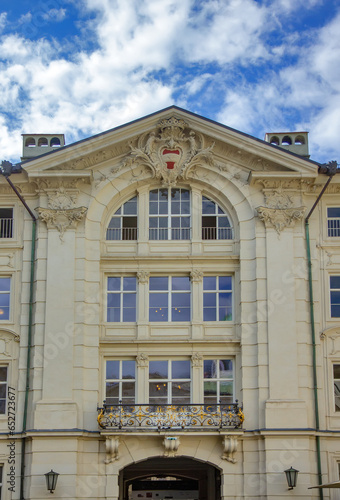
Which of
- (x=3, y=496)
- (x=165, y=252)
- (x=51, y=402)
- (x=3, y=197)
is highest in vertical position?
(x=3, y=197)

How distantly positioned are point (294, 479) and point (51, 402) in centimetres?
826

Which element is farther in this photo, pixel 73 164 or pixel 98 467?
pixel 73 164

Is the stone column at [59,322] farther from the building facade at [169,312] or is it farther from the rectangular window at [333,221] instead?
the rectangular window at [333,221]

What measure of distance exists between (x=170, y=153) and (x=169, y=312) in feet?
19.0

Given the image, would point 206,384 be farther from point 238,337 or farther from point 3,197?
point 3,197

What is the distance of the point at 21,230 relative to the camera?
32000mm

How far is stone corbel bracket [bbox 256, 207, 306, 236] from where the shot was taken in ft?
102

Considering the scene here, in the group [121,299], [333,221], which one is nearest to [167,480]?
[121,299]

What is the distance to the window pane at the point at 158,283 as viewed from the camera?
31766 millimetres

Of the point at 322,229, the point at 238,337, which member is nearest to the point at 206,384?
the point at 238,337

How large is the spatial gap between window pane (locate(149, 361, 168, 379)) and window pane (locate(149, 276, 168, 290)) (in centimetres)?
270

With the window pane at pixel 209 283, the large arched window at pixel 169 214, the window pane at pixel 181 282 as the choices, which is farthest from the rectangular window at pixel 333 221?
the window pane at pixel 181 282

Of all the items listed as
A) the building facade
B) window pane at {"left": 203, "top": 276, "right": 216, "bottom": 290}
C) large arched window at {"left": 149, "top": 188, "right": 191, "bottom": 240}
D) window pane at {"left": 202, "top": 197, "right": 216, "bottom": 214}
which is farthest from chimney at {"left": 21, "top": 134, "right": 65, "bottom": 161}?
window pane at {"left": 203, "top": 276, "right": 216, "bottom": 290}

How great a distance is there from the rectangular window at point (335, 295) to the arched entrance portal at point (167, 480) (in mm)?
8256
